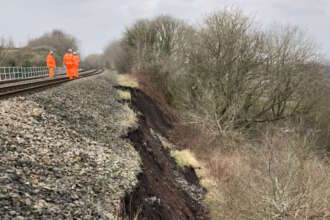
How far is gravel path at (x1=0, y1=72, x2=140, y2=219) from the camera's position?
17.0ft

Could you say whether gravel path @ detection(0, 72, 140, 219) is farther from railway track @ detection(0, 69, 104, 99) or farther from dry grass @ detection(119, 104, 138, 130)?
railway track @ detection(0, 69, 104, 99)

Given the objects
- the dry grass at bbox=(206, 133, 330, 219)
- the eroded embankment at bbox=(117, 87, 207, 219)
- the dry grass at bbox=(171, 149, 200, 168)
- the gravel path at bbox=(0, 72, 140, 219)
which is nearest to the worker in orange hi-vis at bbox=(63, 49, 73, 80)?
the dry grass at bbox=(171, 149, 200, 168)

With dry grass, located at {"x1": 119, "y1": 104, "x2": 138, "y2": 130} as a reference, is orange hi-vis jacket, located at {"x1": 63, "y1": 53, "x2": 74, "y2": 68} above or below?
above

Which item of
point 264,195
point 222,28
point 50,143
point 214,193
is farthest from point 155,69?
point 50,143

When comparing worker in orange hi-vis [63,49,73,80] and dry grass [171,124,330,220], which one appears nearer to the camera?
dry grass [171,124,330,220]

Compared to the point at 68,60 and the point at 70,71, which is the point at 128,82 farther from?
the point at 68,60

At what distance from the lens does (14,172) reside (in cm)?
571

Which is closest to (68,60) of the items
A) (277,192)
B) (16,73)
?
(16,73)

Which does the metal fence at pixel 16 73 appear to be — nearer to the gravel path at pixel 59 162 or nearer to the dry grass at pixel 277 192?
the gravel path at pixel 59 162

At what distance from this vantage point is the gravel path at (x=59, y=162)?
17.0ft

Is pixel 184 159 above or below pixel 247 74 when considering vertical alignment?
below

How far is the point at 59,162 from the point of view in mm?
6781

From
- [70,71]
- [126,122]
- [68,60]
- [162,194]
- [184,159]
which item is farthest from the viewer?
[70,71]

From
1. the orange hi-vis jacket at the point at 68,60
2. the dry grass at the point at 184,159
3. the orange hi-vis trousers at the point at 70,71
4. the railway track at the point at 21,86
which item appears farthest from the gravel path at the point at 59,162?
the orange hi-vis trousers at the point at 70,71
